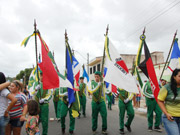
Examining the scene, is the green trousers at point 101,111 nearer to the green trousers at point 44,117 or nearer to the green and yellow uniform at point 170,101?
the green trousers at point 44,117

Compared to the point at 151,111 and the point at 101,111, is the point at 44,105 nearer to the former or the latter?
the point at 101,111

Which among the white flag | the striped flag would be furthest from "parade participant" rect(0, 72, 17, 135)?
the striped flag

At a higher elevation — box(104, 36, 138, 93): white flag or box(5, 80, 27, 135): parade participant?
box(104, 36, 138, 93): white flag

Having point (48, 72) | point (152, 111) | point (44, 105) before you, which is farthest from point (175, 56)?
point (44, 105)

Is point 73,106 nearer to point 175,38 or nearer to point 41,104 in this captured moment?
point 41,104

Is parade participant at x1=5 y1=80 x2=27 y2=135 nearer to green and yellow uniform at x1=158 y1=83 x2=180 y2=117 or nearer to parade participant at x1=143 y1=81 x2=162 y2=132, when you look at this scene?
green and yellow uniform at x1=158 y1=83 x2=180 y2=117

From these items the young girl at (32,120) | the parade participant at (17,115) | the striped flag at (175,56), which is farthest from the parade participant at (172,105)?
the striped flag at (175,56)

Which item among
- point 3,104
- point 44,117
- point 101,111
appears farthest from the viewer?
point 101,111

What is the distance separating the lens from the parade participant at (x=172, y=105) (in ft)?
8.90

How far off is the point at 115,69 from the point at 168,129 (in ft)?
7.19

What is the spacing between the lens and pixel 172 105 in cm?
281

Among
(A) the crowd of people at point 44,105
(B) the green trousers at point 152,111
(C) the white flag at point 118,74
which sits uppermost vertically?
(C) the white flag at point 118,74

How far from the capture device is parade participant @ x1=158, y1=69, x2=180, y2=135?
8.90 feet

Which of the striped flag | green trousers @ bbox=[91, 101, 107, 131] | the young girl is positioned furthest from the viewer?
the striped flag
